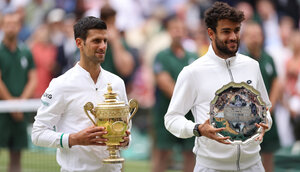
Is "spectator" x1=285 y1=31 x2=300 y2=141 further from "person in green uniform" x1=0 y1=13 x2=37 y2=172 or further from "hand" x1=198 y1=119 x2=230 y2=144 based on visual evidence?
"hand" x1=198 y1=119 x2=230 y2=144

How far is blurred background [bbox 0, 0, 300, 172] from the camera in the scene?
1206cm

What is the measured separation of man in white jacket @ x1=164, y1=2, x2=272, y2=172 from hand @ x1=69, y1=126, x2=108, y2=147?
63 centimetres

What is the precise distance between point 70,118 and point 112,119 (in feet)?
1.17

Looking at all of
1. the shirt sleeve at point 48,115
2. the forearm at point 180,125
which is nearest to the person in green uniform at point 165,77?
the forearm at point 180,125

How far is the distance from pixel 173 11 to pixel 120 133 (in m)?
10.2

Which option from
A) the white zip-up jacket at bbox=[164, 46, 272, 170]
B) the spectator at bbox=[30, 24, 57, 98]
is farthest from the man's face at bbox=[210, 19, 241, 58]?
the spectator at bbox=[30, 24, 57, 98]

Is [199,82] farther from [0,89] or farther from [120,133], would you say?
[0,89]

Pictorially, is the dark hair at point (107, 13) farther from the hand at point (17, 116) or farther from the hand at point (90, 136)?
the hand at point (90, 136)

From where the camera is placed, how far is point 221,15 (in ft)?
19.5

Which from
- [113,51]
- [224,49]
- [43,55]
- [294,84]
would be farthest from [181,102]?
[43,55]

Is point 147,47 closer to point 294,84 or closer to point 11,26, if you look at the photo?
point 294,84

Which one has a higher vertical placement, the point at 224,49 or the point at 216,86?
the point at 224,49

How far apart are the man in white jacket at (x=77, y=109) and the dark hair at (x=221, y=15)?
2.57 feet

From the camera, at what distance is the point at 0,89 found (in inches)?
416
